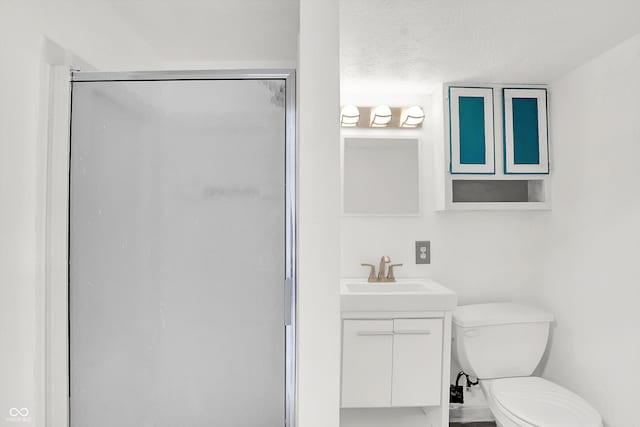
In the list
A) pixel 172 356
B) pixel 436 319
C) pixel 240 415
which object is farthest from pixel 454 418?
pixel 172 356

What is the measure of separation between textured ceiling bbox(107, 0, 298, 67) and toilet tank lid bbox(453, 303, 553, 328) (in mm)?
1857

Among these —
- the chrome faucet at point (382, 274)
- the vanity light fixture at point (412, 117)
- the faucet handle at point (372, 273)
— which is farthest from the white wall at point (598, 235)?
the faucet handle at point (372, 273)

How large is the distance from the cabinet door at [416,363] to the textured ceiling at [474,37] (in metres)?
1.47

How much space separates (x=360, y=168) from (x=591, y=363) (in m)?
1.75

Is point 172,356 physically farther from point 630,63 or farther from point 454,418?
point 630,63

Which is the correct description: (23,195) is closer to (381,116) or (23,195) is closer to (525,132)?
(381,116)

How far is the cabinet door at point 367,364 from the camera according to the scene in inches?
83.6

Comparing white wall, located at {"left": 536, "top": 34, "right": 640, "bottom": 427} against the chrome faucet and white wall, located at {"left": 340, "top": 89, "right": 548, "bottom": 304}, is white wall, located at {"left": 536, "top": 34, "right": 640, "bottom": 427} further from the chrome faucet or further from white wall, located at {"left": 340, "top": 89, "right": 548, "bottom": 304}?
the chrome faucet

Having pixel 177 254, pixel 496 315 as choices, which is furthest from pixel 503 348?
pixel 177 254

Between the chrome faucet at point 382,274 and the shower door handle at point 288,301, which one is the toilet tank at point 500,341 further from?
the shower door handle at point 288,301

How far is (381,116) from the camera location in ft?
8.21

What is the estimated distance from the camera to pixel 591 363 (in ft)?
6.68

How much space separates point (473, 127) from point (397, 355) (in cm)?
152

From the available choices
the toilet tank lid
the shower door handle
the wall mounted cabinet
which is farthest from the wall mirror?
the shower door handle
